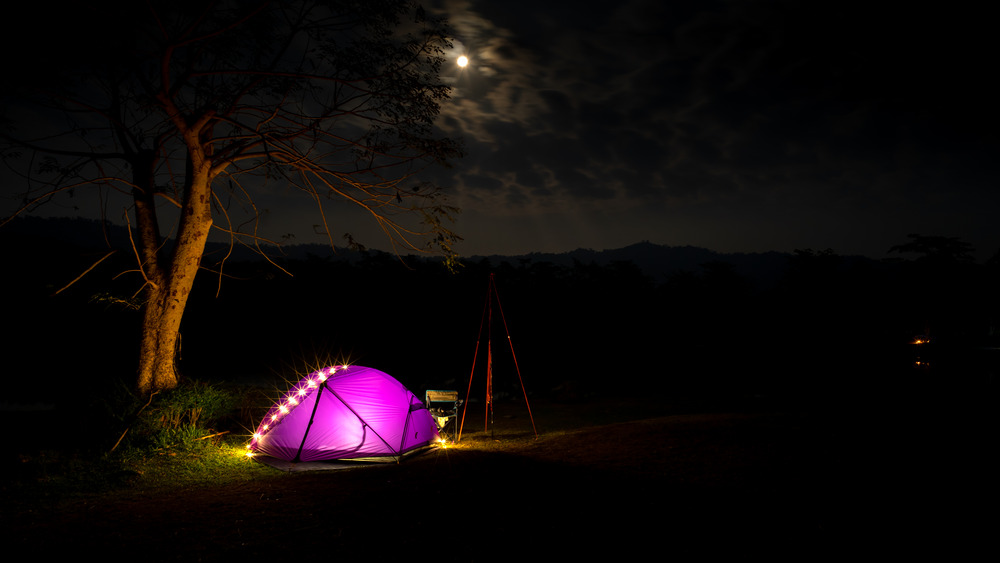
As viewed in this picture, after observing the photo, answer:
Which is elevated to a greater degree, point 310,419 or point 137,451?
point 310,419

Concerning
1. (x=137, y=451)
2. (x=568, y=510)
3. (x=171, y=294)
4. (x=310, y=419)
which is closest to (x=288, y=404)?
(x=310, y=419)

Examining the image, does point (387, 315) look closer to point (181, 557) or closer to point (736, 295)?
point (736, 295)

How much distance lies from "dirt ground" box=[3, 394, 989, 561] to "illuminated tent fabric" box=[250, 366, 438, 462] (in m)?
0.53

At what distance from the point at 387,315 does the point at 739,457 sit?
29021mm

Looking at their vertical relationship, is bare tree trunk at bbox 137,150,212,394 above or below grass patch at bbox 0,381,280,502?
above

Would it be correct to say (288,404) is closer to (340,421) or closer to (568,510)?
(340,421)

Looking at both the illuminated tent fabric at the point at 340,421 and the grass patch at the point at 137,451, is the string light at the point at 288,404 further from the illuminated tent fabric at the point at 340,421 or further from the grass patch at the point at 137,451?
the grass patch at the point at 137,451

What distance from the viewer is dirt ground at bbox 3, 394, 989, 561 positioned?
12.3 feet

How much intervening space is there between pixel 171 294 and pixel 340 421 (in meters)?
3.60

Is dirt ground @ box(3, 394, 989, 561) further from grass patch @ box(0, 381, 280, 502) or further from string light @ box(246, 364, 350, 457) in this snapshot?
string light @ box(246, 364, 350, 457)

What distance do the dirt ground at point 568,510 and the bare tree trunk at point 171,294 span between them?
3.06m

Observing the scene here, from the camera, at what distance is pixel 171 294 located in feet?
27.3

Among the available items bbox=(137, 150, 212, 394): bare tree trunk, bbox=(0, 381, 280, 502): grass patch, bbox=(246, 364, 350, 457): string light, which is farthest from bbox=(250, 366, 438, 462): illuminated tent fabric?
bbox=(137, 150, 212, 394): bare tree trunk

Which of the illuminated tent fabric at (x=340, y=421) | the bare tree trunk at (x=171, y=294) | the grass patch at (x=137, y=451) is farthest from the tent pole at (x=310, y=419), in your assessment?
the bare tree trunk at (x=171, y=294)
